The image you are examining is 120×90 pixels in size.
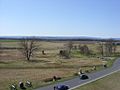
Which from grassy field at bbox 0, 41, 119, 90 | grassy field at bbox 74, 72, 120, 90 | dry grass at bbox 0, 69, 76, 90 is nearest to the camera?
grassy field at bbox 74, 72, 120, 90

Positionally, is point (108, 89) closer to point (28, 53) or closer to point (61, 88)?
point (61, 88)

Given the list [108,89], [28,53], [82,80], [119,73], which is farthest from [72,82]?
[28,53]

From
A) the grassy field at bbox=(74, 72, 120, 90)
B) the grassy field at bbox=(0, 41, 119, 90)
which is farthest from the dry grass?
the grassy field at bbox=(74, 72, 120, 90)

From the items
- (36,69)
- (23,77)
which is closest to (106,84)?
(23,77)

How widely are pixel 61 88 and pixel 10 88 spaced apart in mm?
8599

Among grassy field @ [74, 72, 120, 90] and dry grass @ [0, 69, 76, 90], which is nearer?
grassy field @ [74, 72, 120, 90]

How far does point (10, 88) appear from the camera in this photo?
142 feet

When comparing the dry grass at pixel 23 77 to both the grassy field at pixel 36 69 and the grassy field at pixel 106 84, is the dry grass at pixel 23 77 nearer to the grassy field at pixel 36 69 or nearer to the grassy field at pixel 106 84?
the grassy field at pixel 36 69

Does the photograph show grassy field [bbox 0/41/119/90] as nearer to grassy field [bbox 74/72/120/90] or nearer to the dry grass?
the dry grass

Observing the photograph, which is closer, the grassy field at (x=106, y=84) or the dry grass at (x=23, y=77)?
the grassy field at (x=106, y=84)

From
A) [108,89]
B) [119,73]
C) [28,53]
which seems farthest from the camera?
[28,53]

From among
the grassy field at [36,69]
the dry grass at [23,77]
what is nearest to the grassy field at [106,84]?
the grassy field at [36,69]

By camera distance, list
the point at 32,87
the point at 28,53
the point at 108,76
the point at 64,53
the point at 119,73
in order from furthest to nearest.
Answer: the point at 64,53 < the point at 28,53 < the point at 119,73 < the point at 108,76 < the point at 32,87

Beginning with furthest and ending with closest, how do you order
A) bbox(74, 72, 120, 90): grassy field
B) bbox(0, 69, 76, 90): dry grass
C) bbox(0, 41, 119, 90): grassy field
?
bbox(0, 41, 119, 90): grassy field → bbox(0, 69, 76, 90): dry grass → bbox(74, 72, 120, 90): grassy field
